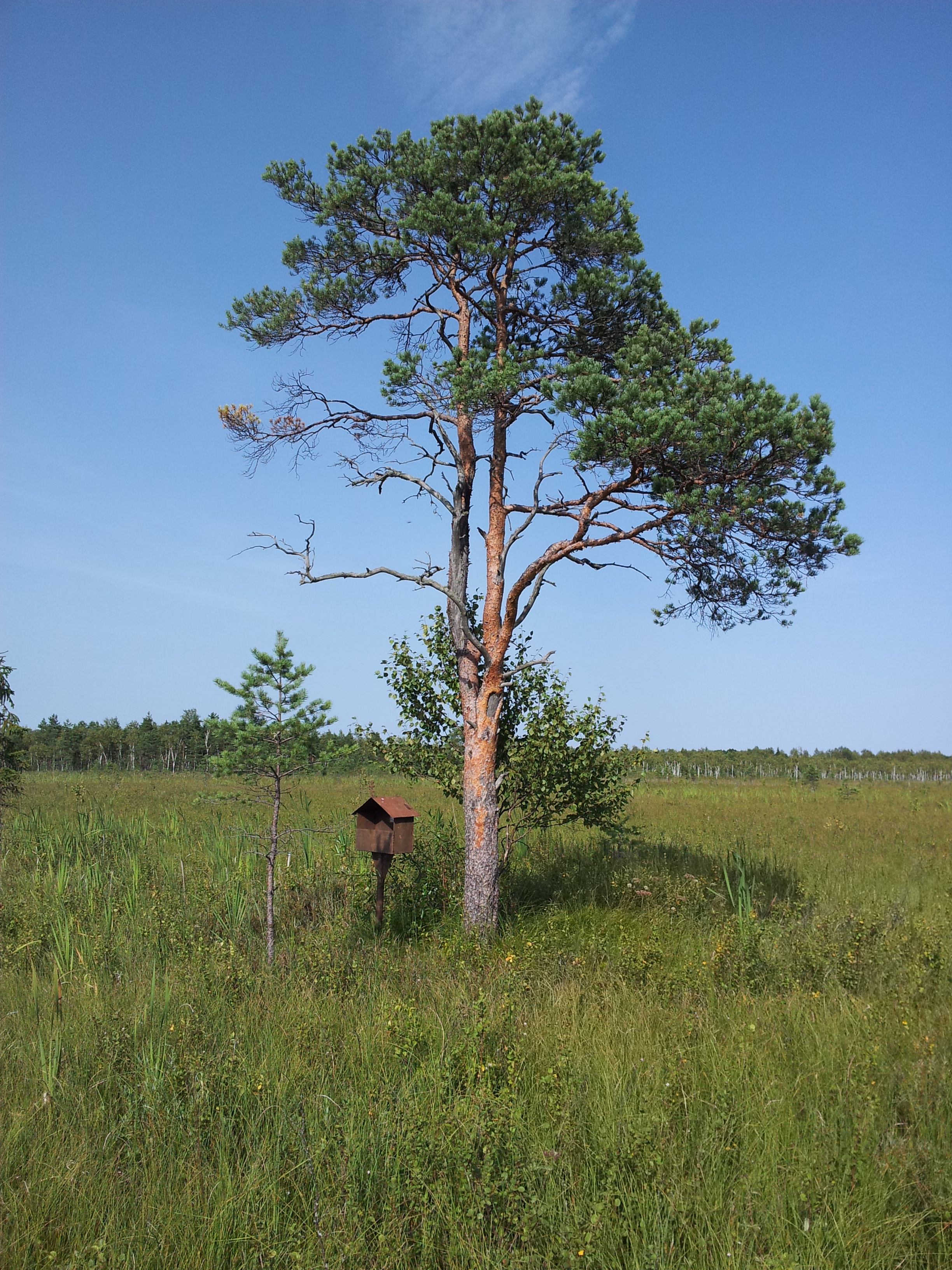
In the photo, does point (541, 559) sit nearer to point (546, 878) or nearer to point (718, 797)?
point (546, 878)

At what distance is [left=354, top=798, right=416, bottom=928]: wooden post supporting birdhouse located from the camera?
9.00m

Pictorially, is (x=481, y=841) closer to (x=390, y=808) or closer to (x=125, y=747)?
(x=390, y=808)

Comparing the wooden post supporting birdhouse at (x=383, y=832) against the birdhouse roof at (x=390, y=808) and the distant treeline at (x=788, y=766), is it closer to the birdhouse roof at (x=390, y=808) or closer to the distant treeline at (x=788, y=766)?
the birdhouse roof at (x=390, y=808)

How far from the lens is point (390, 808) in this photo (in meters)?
8.97

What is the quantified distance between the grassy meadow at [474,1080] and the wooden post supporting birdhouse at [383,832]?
0.79 m

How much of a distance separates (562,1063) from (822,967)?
13.5ft

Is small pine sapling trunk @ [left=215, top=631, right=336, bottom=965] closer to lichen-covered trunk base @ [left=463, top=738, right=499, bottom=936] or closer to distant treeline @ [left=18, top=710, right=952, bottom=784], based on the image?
lichen-covered trunk base @ [left=463, top=738, right=499, bottom=936]

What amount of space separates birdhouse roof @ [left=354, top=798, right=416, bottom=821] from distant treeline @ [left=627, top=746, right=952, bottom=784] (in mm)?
41337

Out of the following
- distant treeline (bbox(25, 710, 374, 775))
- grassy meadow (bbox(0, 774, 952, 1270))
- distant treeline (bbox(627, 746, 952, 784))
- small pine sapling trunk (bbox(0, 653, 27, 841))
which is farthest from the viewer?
distant treeline (bbox(25, 710, 374, 775))

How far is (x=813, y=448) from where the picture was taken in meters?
8.47

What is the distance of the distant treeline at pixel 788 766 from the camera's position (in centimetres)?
5481

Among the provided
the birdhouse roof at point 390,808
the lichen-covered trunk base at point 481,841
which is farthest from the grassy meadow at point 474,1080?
the birdhouse roof at point 390,808

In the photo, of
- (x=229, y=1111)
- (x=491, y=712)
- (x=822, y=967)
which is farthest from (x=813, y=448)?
A: (x=229, y=1111)

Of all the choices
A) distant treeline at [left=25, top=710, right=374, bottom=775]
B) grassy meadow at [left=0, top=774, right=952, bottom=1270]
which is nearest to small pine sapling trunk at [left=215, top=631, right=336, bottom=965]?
grassy meadow at [left=0, top=774, right=952, bottom=1270]
